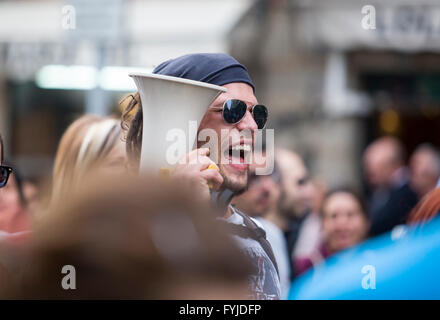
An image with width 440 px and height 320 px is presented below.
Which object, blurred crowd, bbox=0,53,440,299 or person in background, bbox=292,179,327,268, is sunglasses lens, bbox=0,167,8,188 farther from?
person in background, bbox=292,179,327,268

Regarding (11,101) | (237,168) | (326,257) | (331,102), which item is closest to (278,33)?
(331,102)

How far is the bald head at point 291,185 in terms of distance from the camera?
125 inches

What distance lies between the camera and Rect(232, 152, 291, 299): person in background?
217 cm

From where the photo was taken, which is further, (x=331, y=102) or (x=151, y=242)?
(x=331, y=102)

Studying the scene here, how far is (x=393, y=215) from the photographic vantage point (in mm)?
3223

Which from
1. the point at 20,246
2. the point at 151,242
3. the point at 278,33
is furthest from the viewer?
the point at 278,33

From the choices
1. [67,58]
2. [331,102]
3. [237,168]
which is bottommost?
[237,168]

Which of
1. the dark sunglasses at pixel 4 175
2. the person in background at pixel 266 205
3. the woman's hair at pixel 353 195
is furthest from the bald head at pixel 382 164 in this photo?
the dark sunglasses at pixel 4 175

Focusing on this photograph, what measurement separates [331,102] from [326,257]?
3341 mm

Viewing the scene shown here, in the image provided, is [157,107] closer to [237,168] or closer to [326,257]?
[237,168]

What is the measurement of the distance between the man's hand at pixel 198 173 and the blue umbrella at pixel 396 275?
541mm

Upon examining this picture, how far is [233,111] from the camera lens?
6.46 ft

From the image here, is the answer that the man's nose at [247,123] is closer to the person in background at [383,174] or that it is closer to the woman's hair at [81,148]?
the woman's hair at [81,148]

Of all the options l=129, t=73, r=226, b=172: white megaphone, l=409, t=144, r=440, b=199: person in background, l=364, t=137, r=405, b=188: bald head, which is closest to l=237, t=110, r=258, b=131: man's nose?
l=129, t=73, r=226, b=172: white megaphone
